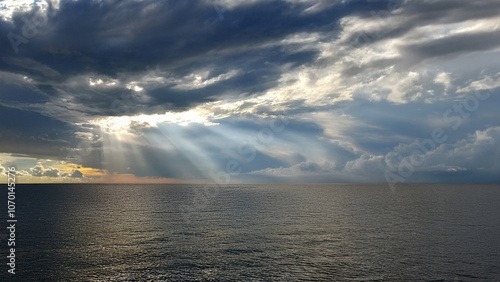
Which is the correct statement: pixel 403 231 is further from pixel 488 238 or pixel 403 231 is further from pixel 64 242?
pixel 64 242

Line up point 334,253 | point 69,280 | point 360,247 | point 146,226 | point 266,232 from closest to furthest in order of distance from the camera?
1. point 69,280
2. point 334,253
3. point 360,247
4. point 266,232
5. point 146,226

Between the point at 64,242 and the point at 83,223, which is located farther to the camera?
the point at 83,223

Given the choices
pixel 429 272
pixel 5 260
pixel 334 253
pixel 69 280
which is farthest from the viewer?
pixel 334 253

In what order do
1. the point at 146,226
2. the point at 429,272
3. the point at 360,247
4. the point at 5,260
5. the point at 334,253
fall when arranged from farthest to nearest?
the point at 146,226, the point at 360,247, the point at 334,253, the point at 5,260, the point at 429,272

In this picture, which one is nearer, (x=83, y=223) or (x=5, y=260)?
(x=5, y=260)

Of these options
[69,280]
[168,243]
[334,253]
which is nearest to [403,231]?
[334,253]

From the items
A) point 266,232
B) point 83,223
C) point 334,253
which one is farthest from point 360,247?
point 83,223

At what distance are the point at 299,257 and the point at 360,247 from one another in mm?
15593

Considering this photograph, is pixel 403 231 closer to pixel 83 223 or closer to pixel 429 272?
pixel 429 272

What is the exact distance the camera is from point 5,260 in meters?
48.8

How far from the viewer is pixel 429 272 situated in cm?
4459

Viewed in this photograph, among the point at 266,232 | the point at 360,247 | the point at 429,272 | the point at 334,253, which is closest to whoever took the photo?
the point at 429,272

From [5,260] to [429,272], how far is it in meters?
69.2

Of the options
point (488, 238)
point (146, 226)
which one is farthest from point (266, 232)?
point (488, 238)
